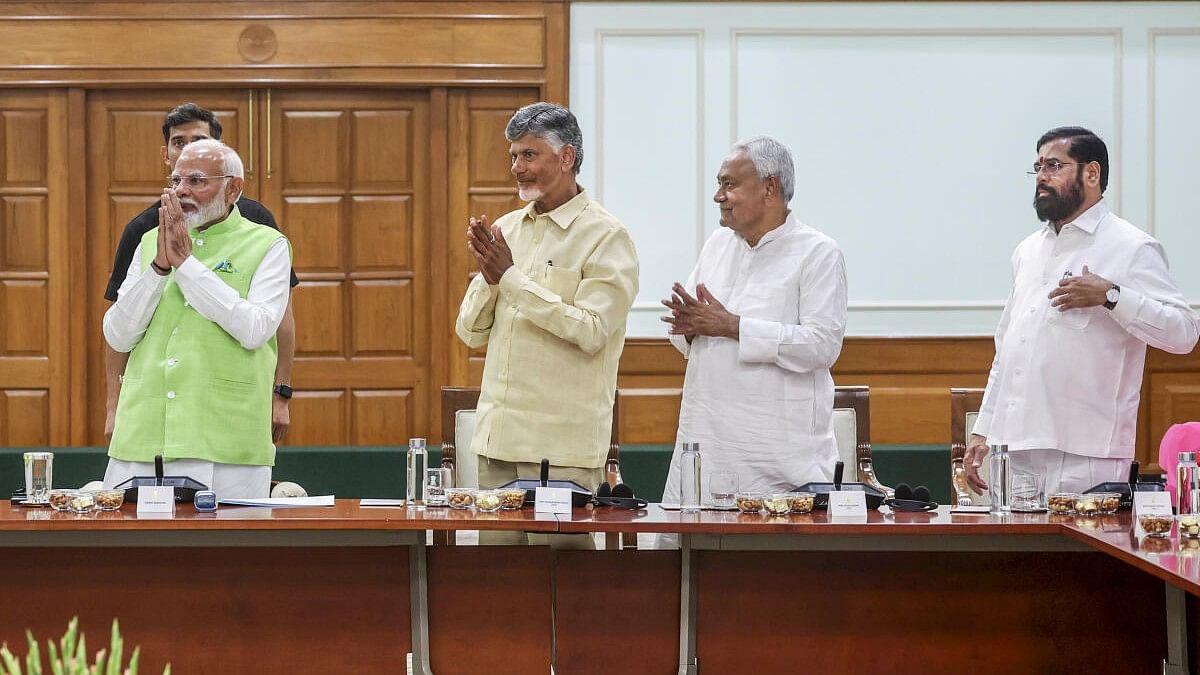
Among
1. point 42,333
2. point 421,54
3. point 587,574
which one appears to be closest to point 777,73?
point 421,54

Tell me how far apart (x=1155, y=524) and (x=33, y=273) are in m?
4.97

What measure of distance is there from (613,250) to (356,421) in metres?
3.21

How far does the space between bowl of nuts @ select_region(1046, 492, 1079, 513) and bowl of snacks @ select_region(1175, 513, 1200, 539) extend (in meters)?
0.31

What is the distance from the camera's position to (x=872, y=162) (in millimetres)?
6074

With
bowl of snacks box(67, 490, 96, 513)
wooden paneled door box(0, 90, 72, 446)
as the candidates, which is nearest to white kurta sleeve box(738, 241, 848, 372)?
bowl of snacks box(67, 490, 96, 513)

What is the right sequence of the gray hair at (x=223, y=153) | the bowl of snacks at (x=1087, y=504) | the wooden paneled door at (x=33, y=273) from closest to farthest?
the bowl of snacks at (x=1087, y=504), the gray hair at (x=223, y=153), the wooden paneled door at (x=33, y=273)

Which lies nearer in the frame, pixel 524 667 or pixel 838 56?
pixel 524 667

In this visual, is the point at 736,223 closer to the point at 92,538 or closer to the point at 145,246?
the point at 145,246

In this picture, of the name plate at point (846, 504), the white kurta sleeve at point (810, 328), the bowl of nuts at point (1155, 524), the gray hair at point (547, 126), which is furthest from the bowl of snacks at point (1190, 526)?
the gray hair at point (547, 126)


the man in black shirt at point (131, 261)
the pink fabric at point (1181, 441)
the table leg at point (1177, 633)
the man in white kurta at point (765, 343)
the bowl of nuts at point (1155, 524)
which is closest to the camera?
the bowl of nuts at point (1155, 524)

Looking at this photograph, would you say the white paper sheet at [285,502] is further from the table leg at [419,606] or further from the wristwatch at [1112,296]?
the wristwatch at [1112,296]

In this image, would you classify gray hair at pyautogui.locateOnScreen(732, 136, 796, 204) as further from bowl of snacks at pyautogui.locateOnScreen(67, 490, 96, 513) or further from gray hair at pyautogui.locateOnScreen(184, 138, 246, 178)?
bowl of snacks at pyautogui.locateOnScreen(67, 490, 96, 513)

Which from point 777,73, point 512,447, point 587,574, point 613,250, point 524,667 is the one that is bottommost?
point 524,667

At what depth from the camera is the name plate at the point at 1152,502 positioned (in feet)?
8.39
